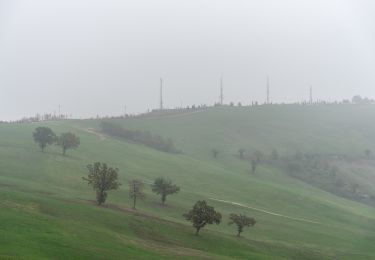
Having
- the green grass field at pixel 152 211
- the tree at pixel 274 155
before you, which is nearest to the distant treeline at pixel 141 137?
the green grass field at pixel 152 211

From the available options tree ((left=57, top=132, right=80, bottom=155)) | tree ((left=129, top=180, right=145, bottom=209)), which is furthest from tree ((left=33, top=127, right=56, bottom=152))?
tree ((left=129, top=180, right=145, bottom=209))

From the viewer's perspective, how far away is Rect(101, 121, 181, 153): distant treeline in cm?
18025

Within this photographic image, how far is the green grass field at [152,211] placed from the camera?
56875 mm

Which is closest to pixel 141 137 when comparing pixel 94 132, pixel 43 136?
pixel 94 132

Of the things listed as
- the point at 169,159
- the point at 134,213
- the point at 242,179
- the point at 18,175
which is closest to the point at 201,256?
the point at 134,213

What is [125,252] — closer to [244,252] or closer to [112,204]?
[244,252]

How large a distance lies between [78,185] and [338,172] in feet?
352

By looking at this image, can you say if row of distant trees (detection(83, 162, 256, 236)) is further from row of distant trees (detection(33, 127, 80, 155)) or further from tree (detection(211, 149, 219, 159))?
tree (detection(211, 149, 219, 159))

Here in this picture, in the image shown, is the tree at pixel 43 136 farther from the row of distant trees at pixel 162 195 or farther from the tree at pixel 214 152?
the tree at pixel 214 152

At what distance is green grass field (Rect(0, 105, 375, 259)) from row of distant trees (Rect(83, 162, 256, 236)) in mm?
1998

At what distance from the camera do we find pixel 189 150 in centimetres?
18700

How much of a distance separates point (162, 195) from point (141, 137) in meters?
88.1

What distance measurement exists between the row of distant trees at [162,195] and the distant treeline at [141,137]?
3012 inches

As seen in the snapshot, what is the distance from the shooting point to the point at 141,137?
186125mm
